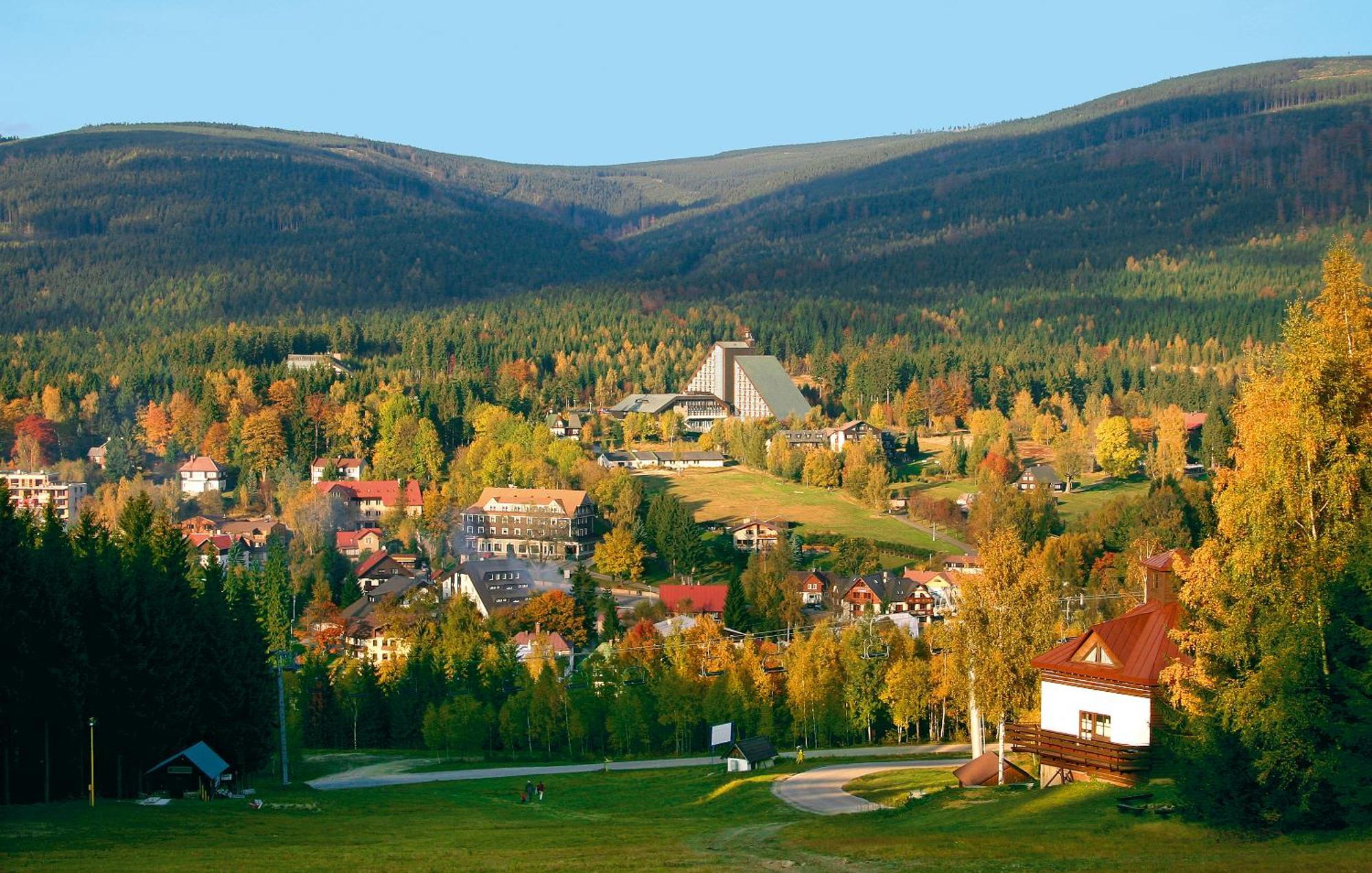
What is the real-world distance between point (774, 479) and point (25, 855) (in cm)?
8700

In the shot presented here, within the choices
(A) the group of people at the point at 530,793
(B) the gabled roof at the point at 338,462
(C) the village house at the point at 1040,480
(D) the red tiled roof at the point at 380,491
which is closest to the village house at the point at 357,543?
(D) the red tiled roof at the point at 380,491

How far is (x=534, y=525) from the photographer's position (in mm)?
97438

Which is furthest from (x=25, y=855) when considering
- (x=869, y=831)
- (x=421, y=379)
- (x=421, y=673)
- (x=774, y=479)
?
(x=421, y=379)

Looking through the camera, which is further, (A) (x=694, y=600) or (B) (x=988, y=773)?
(A) (x=694, y=600)

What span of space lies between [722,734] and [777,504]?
155 ft

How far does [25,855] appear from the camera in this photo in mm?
24938

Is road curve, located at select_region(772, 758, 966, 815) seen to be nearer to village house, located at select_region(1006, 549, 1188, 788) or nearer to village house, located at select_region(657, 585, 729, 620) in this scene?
village house, located at select_region(1006, 549, 1188, 788)

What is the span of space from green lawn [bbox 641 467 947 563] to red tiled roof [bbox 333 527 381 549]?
17.7m

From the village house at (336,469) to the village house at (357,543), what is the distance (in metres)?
17.8

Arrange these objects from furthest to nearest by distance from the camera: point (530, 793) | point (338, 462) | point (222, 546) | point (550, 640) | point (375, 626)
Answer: point (338, 462)
point (222, 546)
point (375, 626)
point (550, 640)
point (530, 793)

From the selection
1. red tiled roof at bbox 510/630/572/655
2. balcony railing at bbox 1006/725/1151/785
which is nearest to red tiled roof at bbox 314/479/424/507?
red tiled roof at bbox 510/630/572/655

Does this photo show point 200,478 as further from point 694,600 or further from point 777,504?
point 694,600

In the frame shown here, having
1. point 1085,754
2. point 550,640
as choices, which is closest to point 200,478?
point 550,640

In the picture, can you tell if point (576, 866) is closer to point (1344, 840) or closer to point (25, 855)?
point (25, 855)
